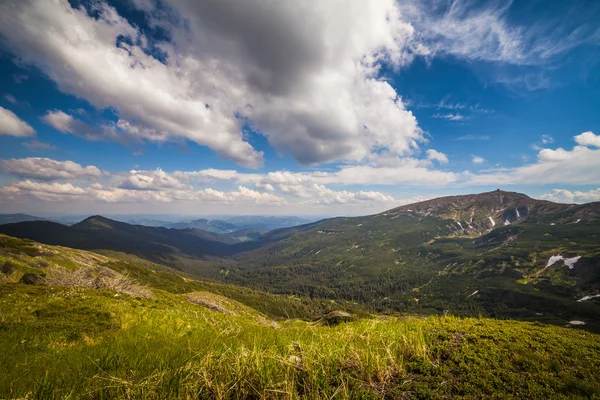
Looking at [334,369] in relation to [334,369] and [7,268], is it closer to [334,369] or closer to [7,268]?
[334,369]

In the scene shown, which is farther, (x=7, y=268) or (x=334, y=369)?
(x=7, y=268)

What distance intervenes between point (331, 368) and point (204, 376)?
2783 mm

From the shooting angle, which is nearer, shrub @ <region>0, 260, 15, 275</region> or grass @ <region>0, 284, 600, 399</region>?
grass @ <region>0, 284, 600, 399</region>

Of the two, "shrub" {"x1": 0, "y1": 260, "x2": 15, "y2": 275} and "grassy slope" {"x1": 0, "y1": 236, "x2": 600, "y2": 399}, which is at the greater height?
"grassy slope" {"x1": 0, "y1": 236, "x2": 600, "y2": 399}

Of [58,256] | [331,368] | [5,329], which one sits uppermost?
[331,368]

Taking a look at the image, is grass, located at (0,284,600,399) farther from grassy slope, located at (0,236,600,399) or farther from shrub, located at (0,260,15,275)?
shrub, located at (0,260,15,275)

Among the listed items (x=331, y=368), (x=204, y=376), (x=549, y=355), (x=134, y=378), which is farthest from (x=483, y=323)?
(x=134, y=378)

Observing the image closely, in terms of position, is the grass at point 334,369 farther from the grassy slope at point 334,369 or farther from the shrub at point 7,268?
the shrub at point 7,268

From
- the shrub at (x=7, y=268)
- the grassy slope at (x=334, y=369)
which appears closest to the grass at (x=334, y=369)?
the grassy slope at (x=334, y=369)

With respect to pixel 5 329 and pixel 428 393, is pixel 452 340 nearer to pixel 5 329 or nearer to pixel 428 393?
pixel 428 393

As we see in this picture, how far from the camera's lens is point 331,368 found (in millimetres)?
5641

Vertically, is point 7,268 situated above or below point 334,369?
below

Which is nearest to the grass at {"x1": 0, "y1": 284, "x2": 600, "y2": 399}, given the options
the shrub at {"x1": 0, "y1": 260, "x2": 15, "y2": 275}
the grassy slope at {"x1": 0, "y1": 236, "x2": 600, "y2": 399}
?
the grassy slope at {"x1": 0, "y1": 236, "x2": 600, "y2": 399}

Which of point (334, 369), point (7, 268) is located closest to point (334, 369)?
point (334, 369)
